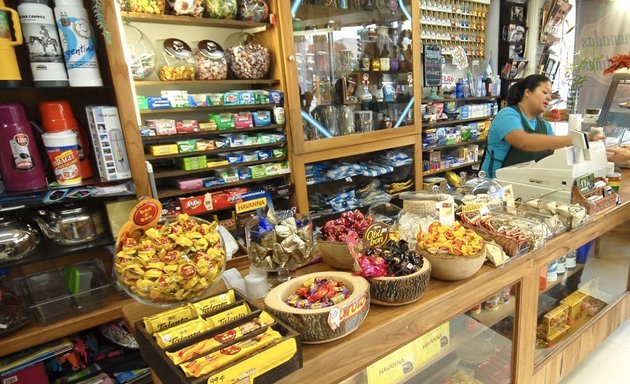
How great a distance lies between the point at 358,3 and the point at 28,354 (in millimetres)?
2867

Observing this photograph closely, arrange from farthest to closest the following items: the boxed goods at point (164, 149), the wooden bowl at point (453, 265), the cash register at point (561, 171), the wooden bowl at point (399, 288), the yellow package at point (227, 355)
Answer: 1. the boxed goods at point (164, 149)
2. the cash register at point (561, 171)
3. the wooden bowl at point (453, 265)
4. the wooden bowl at point (399, 288)
5. the yellow package at point (227, 355)

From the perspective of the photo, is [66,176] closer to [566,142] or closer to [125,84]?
[125,84]

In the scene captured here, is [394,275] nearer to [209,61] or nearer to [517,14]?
[209,61]

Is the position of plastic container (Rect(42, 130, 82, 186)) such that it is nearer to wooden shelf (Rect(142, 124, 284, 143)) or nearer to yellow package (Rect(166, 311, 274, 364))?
wooden shelf (Rect(142, 124, 284, 143))

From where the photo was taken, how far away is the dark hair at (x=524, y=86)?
2518mm

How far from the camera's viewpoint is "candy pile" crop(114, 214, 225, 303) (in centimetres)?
90

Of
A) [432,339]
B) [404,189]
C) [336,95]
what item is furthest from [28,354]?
[404,189]

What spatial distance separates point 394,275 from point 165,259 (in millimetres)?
580

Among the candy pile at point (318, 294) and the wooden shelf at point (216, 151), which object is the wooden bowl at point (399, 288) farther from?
the wooden shelf at point (216, 151)

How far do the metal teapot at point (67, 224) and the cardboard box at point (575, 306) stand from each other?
7.59ft

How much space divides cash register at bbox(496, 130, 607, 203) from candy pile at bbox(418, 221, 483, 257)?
0.81 meters

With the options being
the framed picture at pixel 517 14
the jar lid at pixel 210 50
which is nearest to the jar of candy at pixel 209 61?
the jar lid at pixel 210 50

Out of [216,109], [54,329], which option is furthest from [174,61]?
[54,329]

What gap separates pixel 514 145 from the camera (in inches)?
96.7
